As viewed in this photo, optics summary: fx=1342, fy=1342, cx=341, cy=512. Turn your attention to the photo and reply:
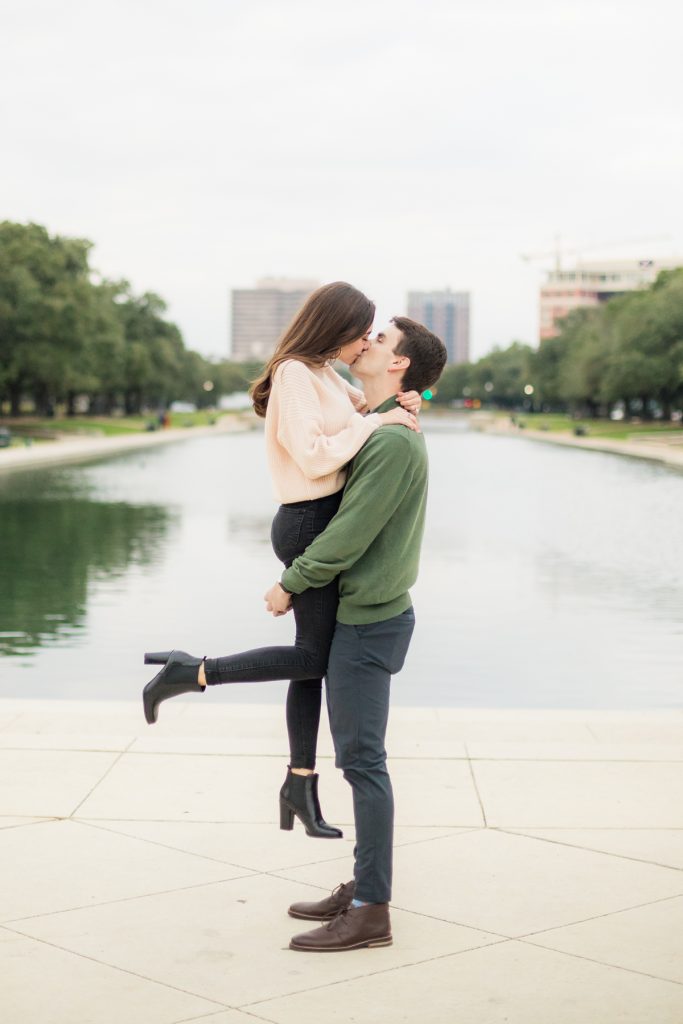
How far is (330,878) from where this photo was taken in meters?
4.21

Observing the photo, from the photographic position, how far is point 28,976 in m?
3.40

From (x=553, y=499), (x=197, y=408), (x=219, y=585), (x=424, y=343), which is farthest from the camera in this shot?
(x=197, y=408)

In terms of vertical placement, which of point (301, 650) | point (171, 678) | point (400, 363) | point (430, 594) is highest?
point (400, 363)

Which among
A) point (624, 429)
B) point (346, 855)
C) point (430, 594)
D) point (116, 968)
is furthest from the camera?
point (624, 429)

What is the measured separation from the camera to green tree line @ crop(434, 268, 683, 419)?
69.2 meters

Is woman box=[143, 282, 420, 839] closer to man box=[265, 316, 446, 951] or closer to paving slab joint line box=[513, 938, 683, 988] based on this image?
man box=[265, 316, 446, 951]

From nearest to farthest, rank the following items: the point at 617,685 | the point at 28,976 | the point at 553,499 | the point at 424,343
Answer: the point at 28,976
the point at 424,343
the point at 617,685
the point at 553,499

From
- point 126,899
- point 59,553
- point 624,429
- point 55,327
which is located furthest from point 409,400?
point 624,429

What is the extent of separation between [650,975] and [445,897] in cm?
75

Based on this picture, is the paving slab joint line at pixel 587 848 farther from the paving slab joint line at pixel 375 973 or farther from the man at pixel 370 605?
the man at pixel 370 605

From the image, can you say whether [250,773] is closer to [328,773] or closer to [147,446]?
[328,773]

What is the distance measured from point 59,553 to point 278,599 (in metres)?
12.9

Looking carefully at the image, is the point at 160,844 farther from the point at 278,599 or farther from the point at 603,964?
the point at 603,964

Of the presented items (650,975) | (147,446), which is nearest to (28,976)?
(650,975)
